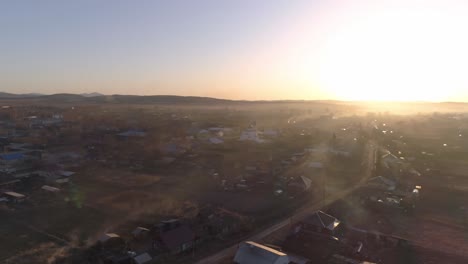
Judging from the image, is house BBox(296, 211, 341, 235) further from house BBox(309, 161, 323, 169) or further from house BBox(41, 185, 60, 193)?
house BBox(41, 185, 60, 193)

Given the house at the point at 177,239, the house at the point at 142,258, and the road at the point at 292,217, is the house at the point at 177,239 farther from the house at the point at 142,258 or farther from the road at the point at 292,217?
the road at the point at 292,217

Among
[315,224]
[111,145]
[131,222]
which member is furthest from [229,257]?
[111,145]

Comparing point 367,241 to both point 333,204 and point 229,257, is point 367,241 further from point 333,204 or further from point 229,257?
point 229,257

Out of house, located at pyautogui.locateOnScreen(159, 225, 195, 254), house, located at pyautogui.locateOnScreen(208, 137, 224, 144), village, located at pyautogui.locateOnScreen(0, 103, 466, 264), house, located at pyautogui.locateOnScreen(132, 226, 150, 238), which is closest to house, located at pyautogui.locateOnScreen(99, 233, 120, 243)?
village, located at pyautogui.locateOnScreen(0, 103, 466, 264)

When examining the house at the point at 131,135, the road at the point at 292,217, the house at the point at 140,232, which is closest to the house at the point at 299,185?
the road at the point at 292,217

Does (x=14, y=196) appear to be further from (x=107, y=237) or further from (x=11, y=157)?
(x=11, y=157)
